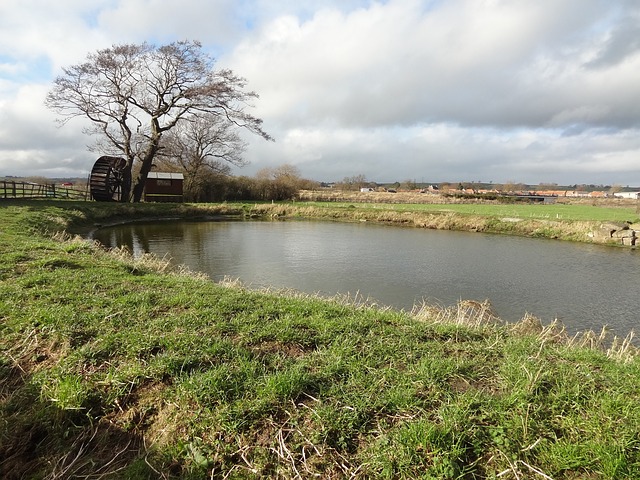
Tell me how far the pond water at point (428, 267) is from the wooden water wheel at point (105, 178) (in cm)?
906

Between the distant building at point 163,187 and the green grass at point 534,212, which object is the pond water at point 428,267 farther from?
the distant building at point 163,187

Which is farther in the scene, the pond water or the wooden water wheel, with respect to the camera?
the wooden water wheel

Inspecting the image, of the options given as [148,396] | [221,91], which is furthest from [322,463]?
[221,91]

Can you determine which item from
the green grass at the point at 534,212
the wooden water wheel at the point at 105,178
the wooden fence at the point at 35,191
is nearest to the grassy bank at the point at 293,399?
the wooden fence at the point at 35,191

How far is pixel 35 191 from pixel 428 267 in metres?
29.8

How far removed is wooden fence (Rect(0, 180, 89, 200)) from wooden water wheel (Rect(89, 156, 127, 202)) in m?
2.58

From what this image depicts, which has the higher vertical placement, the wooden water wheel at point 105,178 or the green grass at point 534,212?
the wooden water wheel at point 105,178

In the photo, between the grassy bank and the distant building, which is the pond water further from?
the distant building

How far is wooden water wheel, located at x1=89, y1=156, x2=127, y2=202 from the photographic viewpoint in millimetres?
30564

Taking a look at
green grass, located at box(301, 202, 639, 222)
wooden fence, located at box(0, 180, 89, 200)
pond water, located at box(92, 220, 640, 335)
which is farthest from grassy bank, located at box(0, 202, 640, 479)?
green grass, located at box(301, 202, 639, 222)

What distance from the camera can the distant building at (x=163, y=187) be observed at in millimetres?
39375

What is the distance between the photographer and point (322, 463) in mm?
2672

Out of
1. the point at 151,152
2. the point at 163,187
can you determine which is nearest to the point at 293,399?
the point at 151,152

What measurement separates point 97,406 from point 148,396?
18.6 inches
